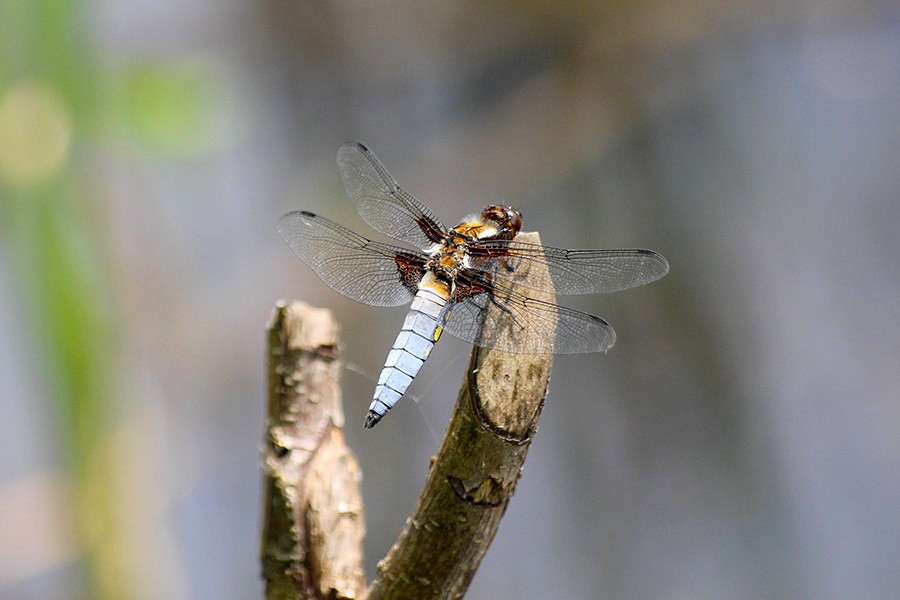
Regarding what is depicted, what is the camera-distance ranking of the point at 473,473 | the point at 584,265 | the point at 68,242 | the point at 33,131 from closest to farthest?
the point at 473,473
the point at 584,265
the point at 68,242
the point at 33,131

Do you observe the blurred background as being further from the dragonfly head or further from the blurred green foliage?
the dragonfly head

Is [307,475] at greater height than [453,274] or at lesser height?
lesser

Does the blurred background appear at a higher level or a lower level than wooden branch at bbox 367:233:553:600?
higher

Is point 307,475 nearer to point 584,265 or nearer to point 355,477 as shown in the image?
point 355,477

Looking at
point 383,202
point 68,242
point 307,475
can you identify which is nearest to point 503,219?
point 383,202

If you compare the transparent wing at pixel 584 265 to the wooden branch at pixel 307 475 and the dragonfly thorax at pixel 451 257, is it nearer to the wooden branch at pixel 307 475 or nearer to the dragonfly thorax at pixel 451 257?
the dragonfly thorax at pixel 451 257

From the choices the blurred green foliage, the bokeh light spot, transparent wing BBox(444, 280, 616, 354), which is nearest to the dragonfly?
transparent wing BBox(444, 280, 616, 354)

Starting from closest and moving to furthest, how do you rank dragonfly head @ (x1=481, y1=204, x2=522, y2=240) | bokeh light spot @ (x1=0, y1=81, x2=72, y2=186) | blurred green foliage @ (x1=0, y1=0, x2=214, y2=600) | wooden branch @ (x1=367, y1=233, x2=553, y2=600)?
wooden branch @ (x1=367, y1=233, x2=553, y2=600)
dragonfly head @ (x1=481, y1=204, x2=522, y2=240)
blurred green foliage @ (x1=0, y1=0, x2=214, y2=600)
bokeh light spot @ (x1=0, y1=81, x2=72, y2=186)
